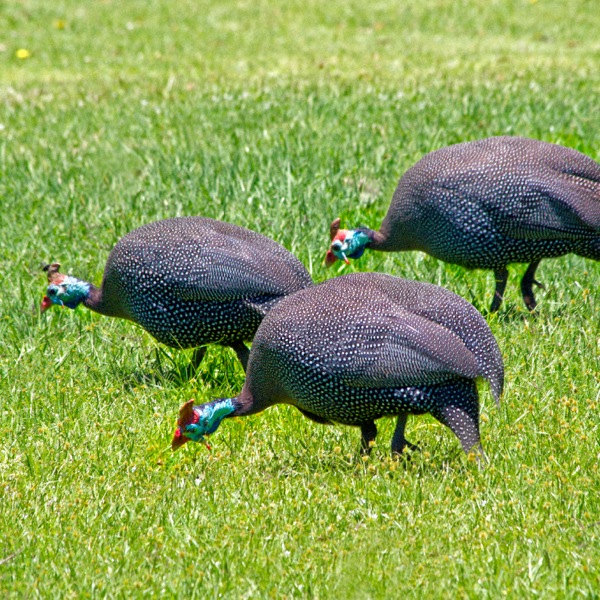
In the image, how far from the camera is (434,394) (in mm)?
3578

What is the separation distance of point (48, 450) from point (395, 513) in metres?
1.35

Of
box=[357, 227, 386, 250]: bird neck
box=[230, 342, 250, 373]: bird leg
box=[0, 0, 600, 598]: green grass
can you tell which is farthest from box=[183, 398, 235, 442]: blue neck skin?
box=[357, 227, 386, 250]: bird neck

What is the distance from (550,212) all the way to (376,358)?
1754 millimetres

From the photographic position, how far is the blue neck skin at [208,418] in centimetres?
370

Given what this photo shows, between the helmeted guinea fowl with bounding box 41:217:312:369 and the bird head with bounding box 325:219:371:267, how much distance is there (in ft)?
2.49

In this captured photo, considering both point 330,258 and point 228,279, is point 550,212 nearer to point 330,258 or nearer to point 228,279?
point 330,258

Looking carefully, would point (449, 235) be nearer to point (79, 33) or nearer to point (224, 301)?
point (224, 301)

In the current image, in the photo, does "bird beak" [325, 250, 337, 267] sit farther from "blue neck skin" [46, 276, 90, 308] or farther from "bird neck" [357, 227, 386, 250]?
"blue neck skin" [46, 276, 90, 308]

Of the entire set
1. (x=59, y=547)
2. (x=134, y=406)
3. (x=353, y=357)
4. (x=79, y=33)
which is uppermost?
(x=353, y=357)

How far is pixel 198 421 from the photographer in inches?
146

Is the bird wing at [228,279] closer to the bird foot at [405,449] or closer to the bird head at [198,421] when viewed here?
the bird head at [198,421]

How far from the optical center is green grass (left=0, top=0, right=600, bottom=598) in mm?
2994

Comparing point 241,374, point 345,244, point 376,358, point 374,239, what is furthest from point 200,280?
point 374,239

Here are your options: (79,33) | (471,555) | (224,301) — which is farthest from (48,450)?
(79,33)
